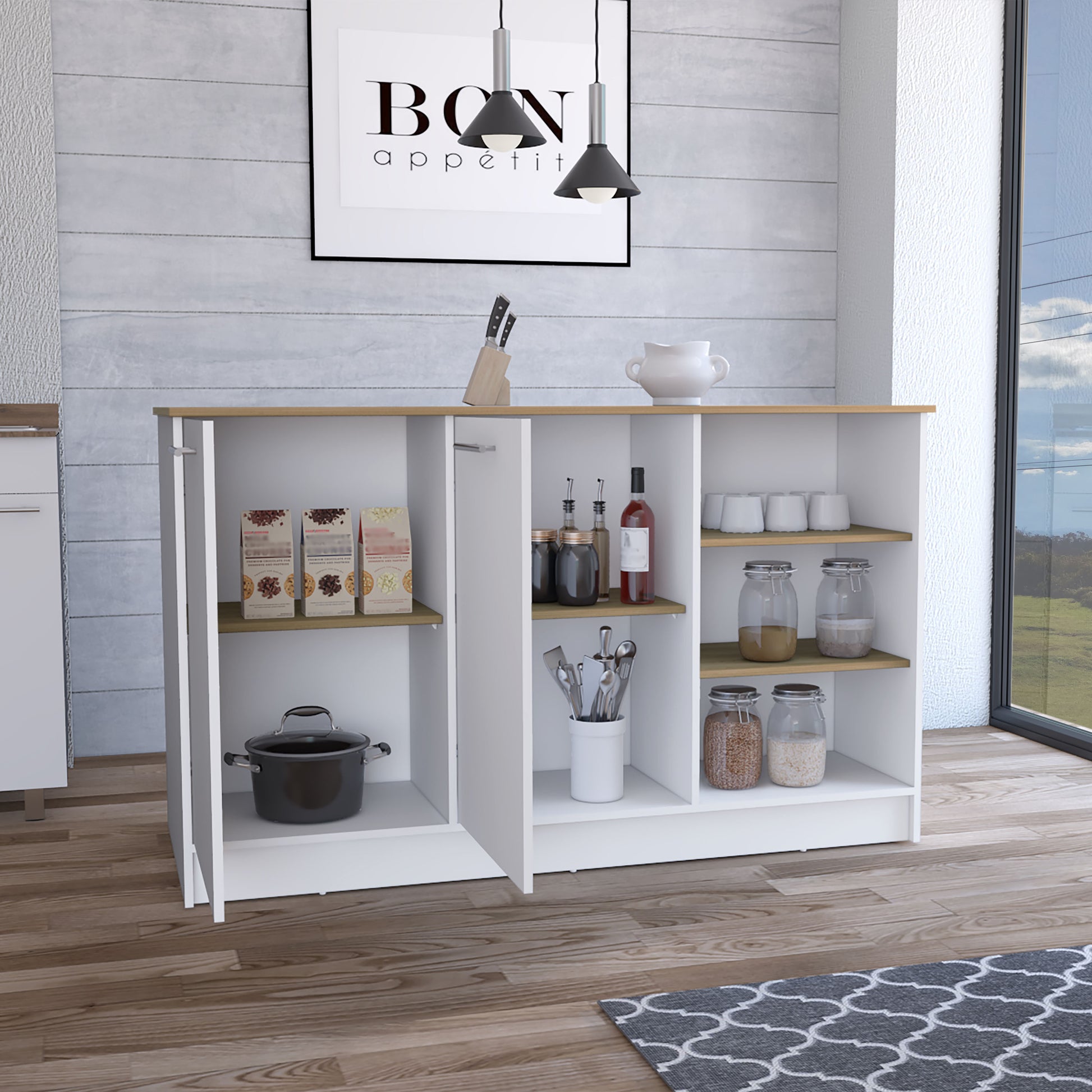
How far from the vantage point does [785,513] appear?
9.53ft

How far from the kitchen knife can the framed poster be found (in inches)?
51.2

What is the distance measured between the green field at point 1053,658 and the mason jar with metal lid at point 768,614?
147 centimetres

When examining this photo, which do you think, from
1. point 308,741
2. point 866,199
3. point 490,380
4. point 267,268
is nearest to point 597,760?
point 308,741

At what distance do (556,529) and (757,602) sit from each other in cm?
51

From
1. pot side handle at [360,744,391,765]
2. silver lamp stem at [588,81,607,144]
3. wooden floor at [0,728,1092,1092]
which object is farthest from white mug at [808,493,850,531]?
pot side handle at [360,744,391,765]

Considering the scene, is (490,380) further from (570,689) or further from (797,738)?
(797,738)

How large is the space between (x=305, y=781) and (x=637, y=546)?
87cm

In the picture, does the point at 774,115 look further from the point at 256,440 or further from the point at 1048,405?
the point at 256,440

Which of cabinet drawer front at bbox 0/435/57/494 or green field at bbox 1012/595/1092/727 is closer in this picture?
cabinet drawer front at bbox 0/435/57/494

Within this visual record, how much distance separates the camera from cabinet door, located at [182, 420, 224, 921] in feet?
7.45

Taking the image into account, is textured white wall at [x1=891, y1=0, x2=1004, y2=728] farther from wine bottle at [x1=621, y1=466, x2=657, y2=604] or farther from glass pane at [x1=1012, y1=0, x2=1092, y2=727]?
wine bottle at [x1=621, y1=466, x2=657, y2=604]

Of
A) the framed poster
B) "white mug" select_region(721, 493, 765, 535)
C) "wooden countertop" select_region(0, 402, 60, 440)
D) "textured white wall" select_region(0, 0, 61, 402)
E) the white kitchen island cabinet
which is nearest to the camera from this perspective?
the white kitchen island cabinet

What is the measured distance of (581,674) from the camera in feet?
9.34

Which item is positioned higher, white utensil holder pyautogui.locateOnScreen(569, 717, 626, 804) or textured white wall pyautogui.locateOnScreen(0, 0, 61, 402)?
textured white wall pyautogui.locateOnScreen(0, 0, 61, 402)
